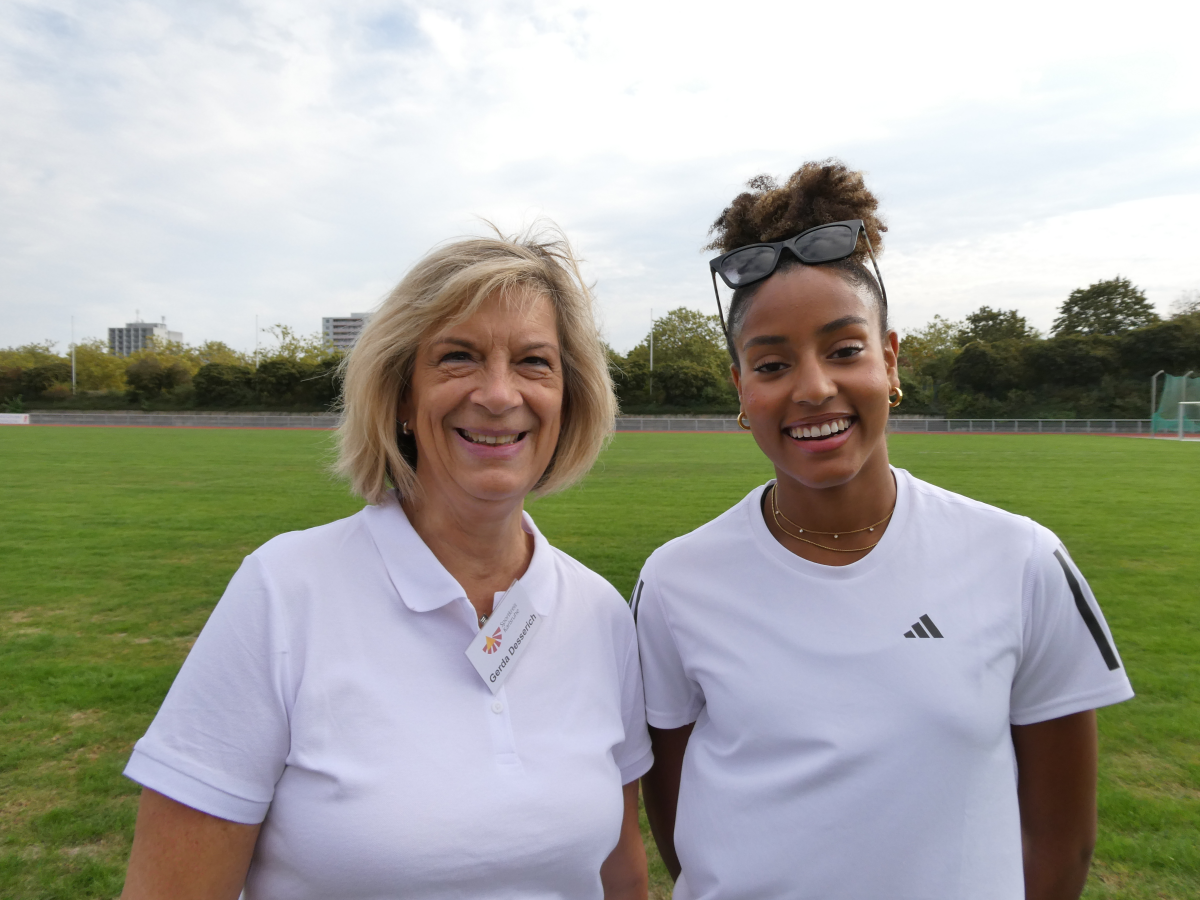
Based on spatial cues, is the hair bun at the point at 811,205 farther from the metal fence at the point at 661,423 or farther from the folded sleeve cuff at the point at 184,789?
the metal fence at the point at 661,423

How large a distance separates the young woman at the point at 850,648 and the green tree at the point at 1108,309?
238ft

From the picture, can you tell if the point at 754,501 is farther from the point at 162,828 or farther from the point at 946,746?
the point at 162,828

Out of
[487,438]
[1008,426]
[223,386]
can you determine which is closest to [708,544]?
[487,438]

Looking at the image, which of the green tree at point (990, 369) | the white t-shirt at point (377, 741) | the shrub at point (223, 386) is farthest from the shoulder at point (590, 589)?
the shrub at point (223, 386)

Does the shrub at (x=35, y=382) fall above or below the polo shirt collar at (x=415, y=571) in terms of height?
above

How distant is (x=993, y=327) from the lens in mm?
70688

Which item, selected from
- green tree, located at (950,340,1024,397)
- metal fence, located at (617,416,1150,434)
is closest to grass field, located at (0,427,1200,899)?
metal fence, located at (617,416,1150,434)

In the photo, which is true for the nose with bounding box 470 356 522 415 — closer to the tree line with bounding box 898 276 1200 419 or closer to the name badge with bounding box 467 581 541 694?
the name badge with bounding box 467 581 541 694

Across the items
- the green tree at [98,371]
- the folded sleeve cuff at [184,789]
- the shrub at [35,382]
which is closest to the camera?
the folded sleeve cuff at [184,789]

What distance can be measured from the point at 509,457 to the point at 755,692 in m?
0.84

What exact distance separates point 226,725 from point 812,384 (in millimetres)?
1460

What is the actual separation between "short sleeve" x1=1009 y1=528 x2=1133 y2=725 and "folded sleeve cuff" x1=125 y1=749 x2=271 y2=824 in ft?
5.60

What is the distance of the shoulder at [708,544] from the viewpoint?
2033mm

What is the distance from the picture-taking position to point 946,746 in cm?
166
